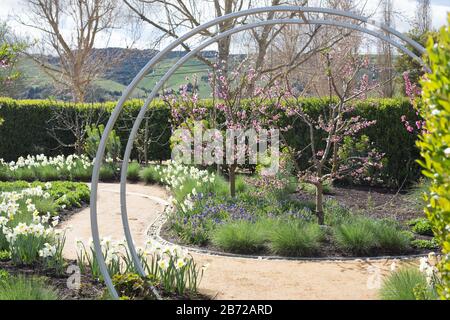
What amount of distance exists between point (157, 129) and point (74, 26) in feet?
37.8

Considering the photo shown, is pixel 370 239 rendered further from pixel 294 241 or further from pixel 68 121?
pixel 68 121

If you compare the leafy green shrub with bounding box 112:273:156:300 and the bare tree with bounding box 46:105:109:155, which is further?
the bare tree with bounding box 46:105:109:155

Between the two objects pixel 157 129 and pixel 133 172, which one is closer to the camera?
pixel 133 172

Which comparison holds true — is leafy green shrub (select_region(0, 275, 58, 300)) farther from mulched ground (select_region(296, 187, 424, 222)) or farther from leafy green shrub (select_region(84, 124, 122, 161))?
leafy green shrub (select_region(84, 124, 122, 161))

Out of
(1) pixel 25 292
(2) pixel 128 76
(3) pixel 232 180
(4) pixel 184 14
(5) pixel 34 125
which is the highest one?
(4) pixel 184 14

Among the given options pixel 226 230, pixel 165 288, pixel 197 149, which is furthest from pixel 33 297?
pixel 197 149

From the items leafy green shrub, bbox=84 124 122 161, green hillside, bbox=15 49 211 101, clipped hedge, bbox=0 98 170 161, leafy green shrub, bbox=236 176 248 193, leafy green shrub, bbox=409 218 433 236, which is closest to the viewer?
leafy green shrub, bbox=409 218 433 236

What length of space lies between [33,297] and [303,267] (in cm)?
286

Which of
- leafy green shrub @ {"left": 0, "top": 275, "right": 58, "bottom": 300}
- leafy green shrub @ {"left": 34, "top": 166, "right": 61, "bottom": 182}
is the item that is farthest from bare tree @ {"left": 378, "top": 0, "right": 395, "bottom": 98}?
leafy green shrub @ {"left": 0, "top": 275, "right": 58, "bottom": 300}

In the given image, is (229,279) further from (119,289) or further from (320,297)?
(119,289)

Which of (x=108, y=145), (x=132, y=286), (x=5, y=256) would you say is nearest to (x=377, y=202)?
(x=132, y=286)

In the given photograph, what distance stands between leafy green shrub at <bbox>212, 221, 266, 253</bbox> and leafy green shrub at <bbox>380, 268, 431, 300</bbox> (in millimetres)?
2010

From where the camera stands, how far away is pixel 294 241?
6.21 meters

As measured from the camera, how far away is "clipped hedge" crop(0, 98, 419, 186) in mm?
11125
